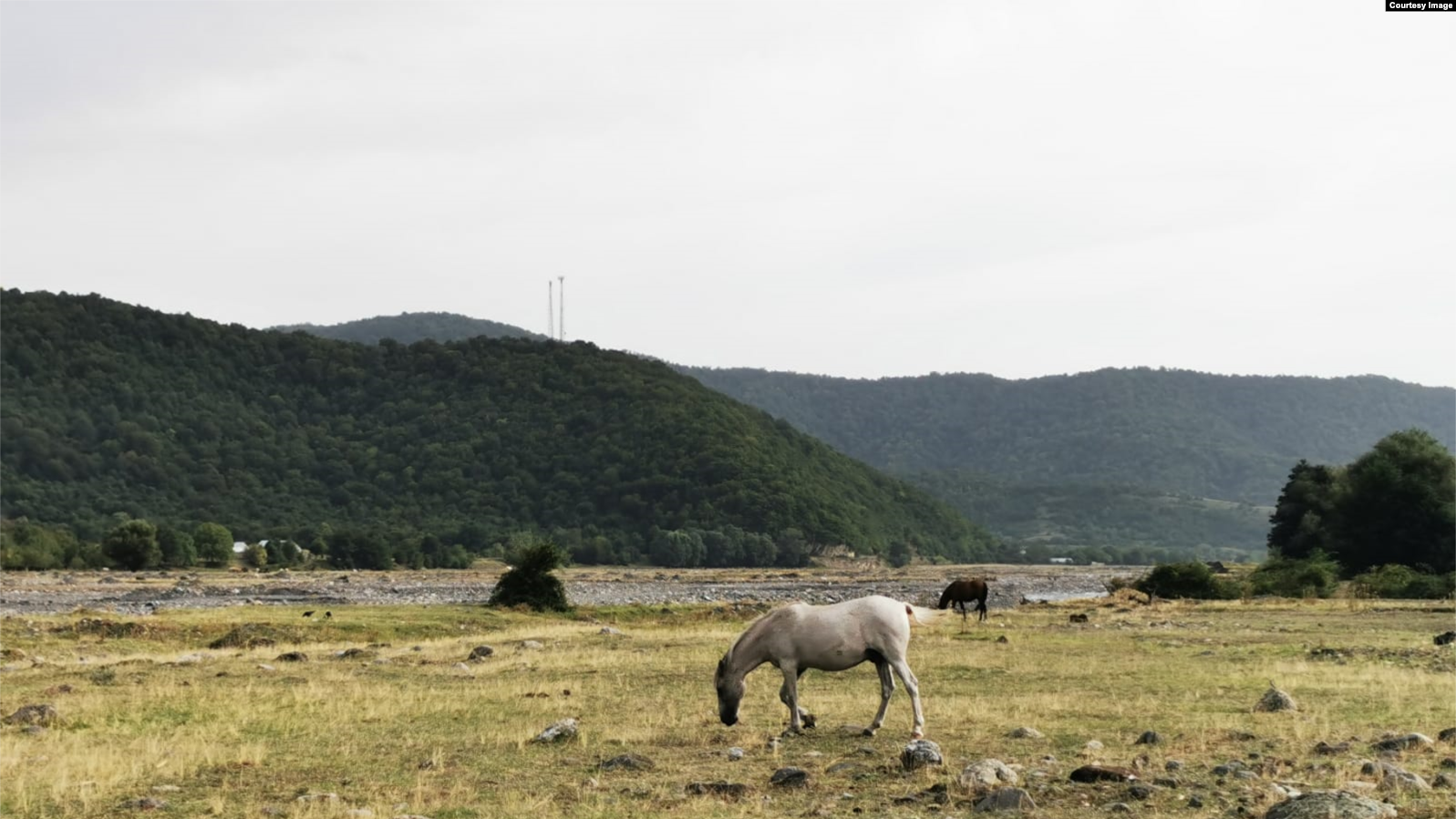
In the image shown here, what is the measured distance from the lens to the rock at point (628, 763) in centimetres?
1397

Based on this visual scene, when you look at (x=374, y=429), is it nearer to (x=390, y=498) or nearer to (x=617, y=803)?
(x=390, y=498)

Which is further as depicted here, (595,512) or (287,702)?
(595,512)

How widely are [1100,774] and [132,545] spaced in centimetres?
9610

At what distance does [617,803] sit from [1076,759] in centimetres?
506

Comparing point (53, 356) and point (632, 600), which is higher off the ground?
point (53, 356)

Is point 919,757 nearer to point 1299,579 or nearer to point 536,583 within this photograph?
point 536,583

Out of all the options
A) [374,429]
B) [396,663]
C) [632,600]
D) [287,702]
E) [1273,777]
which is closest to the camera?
[1273,777]

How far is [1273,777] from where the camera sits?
12445 mm

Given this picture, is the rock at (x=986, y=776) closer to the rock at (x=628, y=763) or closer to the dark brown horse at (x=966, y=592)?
the rock at (x=628, y=763)

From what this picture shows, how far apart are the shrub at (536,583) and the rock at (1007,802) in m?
39.4

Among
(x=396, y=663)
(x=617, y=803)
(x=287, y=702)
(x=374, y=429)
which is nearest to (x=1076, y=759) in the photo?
(x=617, y=803)

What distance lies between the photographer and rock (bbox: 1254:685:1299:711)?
704 inches

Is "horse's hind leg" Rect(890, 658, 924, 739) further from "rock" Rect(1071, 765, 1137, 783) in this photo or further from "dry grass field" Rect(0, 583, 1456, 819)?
"rock" Rect(1071, 765, 1137, 783)

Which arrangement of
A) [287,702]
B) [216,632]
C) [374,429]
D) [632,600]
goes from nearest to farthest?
1. [287,702]
2. [216,632]
3. [632,600]
4. [374,429]
